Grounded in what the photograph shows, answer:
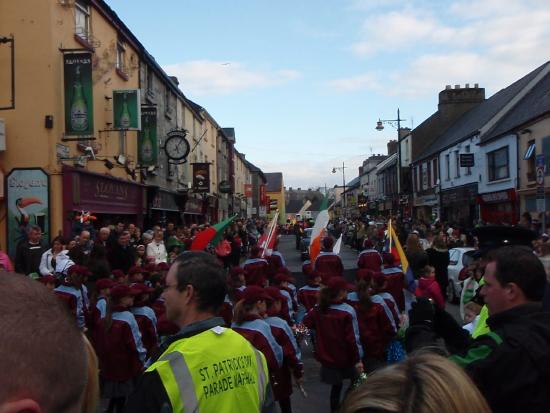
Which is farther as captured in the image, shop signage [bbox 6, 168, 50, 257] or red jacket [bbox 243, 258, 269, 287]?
shop signage [bbox 6, 168, 50, 257]

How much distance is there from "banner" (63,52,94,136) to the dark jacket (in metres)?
14.2

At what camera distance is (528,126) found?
2444 centimetres

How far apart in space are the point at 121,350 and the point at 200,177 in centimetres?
2616

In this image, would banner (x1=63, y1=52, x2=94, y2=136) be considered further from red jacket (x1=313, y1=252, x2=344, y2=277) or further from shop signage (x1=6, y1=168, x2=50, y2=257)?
red jacket (x1=313, y1=252, x2=344, y2=277)

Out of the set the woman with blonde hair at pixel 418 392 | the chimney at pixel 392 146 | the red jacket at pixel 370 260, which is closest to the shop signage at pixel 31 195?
the red jacket at pixel 370 260

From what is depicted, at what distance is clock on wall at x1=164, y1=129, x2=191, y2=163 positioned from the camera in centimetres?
2498

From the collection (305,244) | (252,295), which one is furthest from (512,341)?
(305,244)

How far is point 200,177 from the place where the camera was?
32.1 m

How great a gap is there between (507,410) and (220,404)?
1.27 m

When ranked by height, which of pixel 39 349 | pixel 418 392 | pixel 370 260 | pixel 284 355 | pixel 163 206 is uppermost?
pixel 163 206

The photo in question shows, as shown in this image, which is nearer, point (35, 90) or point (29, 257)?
point (29, 257)

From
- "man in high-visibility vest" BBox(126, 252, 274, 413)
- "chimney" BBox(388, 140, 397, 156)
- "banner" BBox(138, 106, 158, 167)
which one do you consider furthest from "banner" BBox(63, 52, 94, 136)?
"chimney" BBox(388, 140, 397, 156)

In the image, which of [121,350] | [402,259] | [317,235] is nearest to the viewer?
[121,350]

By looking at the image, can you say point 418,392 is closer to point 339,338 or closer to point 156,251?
point 339,338
